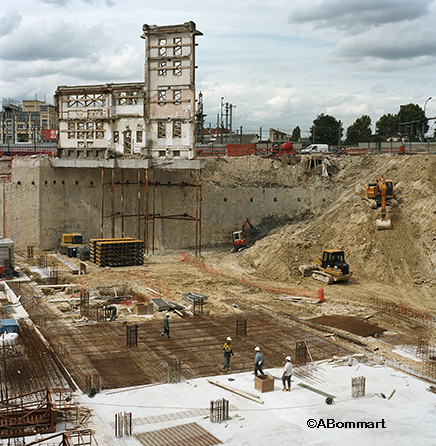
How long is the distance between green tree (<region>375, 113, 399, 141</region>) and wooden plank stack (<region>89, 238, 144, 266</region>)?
192ft

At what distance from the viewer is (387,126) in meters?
82.9

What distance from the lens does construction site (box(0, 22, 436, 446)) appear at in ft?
44.3

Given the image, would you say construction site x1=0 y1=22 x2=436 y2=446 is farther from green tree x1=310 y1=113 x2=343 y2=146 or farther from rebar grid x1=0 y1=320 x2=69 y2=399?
green tree x1=310 y1=113 x2=343 y2=146

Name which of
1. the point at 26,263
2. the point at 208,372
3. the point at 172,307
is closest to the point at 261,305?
the point at 172,307

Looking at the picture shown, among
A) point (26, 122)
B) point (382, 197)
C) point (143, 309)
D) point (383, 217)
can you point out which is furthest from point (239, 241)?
point (26, 122)

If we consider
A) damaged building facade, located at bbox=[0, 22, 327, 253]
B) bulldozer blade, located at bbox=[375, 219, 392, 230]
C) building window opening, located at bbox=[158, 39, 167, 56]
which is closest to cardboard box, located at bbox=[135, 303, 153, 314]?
damaged building facade, located at bbox=[0, 22, 327, 253]

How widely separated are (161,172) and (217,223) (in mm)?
5849

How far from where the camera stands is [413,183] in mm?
33156

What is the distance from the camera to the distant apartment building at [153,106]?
3709cm

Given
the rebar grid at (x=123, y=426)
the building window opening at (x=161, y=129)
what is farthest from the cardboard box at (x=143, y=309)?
the building window opening at (x=161, y=129)

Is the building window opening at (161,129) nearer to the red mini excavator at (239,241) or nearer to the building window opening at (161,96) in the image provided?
the building window opening at (161,96)

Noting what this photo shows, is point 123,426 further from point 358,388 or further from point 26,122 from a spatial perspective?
point 26,122

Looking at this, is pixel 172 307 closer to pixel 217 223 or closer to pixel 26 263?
pixel 26 263

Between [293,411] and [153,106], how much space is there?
28.2 metres
